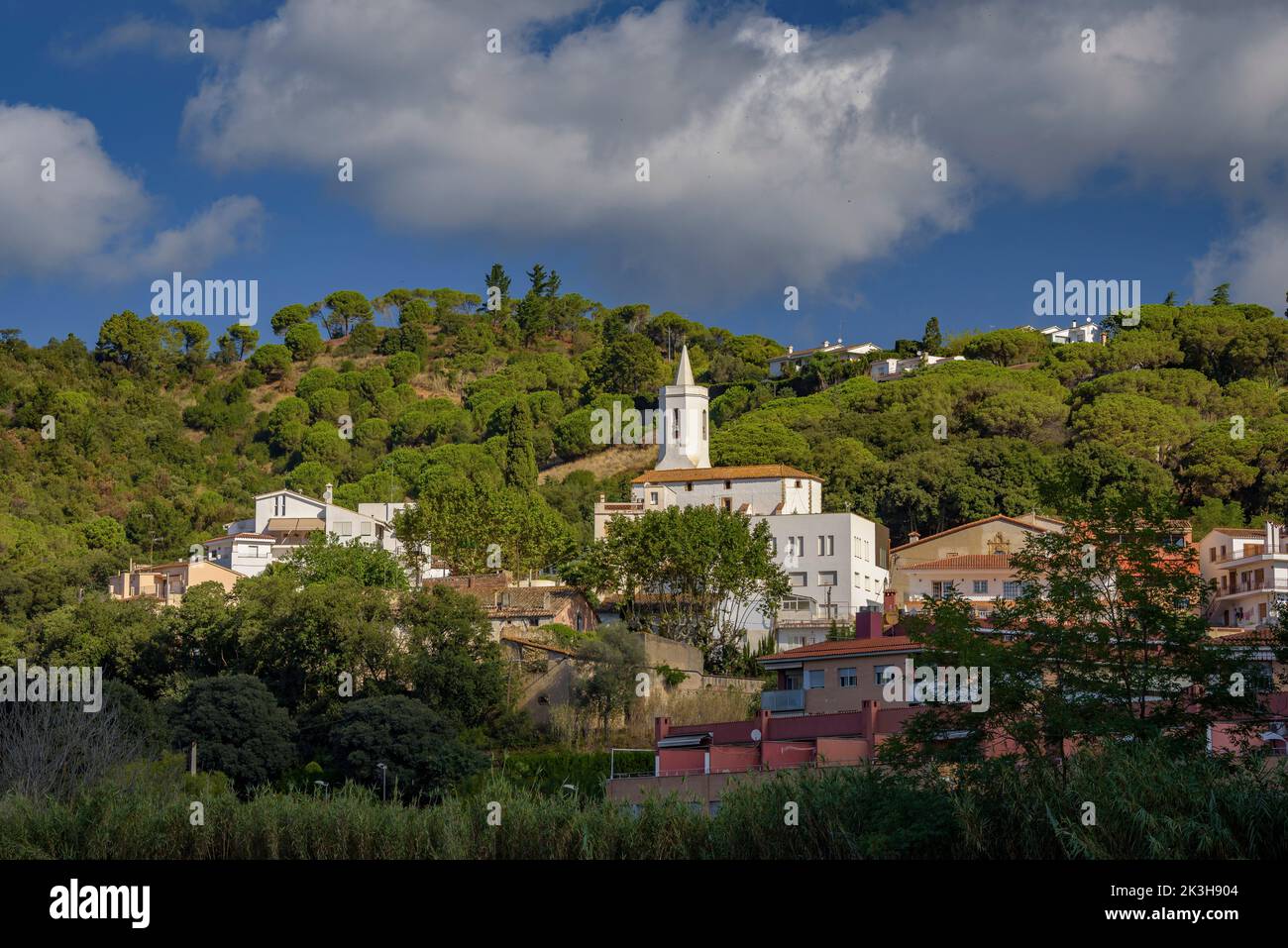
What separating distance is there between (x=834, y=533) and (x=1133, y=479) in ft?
46.5

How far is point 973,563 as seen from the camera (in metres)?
64.4

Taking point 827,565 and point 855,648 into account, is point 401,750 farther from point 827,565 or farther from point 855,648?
point 827,565

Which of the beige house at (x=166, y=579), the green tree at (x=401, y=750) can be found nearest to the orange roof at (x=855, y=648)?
the green tree at (x=401, y=750)

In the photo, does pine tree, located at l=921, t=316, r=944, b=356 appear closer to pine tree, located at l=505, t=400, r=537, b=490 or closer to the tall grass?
pine tree, located at l=505, t=400, r=537, b=490

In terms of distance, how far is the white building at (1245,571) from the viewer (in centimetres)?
6269

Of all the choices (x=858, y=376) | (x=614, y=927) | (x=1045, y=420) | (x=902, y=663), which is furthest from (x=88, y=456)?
(x=614, y=927)

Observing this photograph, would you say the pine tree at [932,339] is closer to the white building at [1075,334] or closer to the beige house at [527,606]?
the white building at [1075,334]

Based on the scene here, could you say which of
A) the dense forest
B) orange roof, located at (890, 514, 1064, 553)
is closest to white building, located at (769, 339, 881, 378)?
the dense forest

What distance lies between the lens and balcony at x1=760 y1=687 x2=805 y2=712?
4703 cm

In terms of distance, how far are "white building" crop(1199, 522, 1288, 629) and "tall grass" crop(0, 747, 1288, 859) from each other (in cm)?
3632

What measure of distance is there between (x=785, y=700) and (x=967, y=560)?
763 inches

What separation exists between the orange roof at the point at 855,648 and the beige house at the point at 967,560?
502 inches

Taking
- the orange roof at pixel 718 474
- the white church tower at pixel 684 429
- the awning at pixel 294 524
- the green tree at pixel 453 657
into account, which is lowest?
the green tree at pixel 453 657

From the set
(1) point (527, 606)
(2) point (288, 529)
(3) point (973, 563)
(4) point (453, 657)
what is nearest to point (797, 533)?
(3) point (973, 563)
